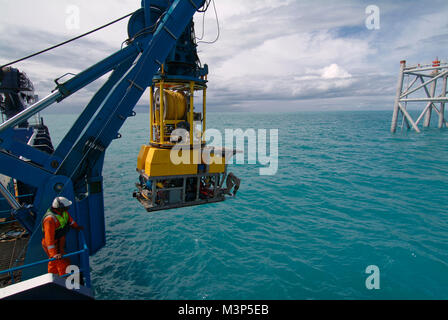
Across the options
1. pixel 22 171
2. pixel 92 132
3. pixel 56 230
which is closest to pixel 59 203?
pixel 56 230

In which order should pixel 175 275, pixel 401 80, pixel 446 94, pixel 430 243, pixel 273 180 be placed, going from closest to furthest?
pixel 175 275
pixel 430 243
pixel 273 180
pixel 401 80
pixel 446 94

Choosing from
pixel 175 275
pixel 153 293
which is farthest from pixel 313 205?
pixel 153 293

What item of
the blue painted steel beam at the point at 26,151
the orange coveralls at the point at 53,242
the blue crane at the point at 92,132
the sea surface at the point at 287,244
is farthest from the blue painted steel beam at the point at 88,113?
the sea surface at the point at 287,244

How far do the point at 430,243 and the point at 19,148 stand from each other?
16.6 metres

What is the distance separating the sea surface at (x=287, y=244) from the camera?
8.27 m

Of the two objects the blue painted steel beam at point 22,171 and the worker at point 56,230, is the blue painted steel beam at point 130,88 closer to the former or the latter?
the blue painted steel beam at point 22,171

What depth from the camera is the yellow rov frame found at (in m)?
7.58

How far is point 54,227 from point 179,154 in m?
3.81

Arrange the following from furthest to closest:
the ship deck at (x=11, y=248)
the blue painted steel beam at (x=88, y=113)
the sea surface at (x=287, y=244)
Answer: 1. the sea surface at (x=287, y=244)
2. the blue painted steel beam at (x=88, y=113)
3. the ship deck at (x=11, y=248)

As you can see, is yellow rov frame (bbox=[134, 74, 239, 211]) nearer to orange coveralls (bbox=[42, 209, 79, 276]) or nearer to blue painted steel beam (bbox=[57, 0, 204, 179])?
blue painted steel beam (bbox=[57, 0, 204, 179])

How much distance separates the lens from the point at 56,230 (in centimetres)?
601

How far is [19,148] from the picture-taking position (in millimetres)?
7859

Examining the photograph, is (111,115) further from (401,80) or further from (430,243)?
(401,80)

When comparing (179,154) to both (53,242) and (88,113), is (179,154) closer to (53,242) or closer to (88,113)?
(88,113)
